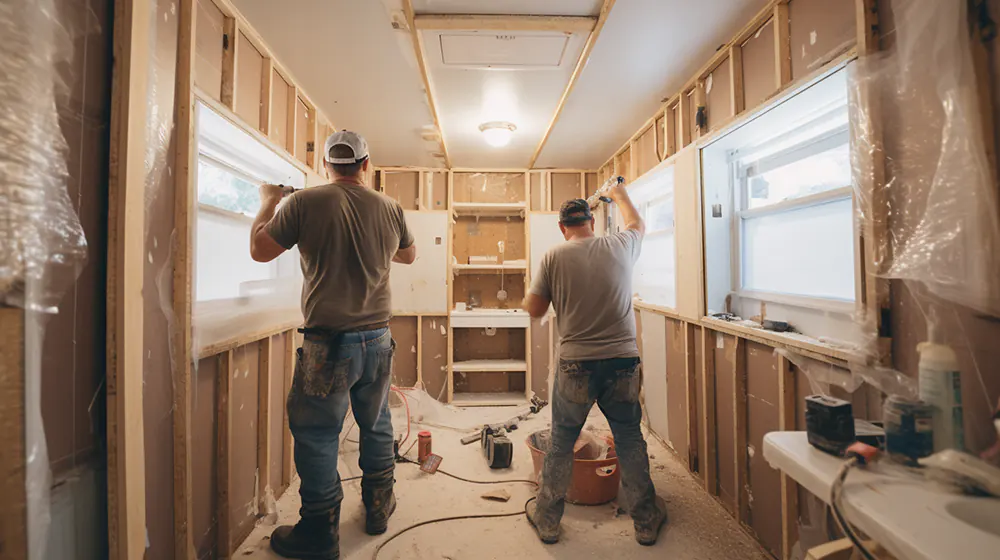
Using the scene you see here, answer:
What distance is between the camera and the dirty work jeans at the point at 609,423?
1597 millimetres

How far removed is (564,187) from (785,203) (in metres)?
2.25

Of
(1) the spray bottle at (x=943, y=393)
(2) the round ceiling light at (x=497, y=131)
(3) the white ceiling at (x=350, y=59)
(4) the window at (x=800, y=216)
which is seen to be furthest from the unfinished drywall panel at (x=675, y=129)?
(1) the spray bottle at (x=943, y=393)

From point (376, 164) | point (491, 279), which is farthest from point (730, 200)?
point (376, 164)

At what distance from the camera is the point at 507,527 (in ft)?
5.69

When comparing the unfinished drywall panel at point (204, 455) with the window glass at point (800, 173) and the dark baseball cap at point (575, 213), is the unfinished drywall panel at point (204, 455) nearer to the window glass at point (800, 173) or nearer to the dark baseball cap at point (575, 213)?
the dark baseball cap at point (575, 213)

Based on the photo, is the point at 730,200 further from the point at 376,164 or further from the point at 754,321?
the point at 376,164

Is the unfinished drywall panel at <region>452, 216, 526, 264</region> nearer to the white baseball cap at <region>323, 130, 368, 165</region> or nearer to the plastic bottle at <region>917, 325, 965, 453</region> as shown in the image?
the white baseball cap at <region>323, 130, 368, 165</region>

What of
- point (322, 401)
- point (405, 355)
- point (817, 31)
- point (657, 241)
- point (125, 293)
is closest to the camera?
point (125, 293)

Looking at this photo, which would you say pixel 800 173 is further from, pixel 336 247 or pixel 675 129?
pixel 336 247

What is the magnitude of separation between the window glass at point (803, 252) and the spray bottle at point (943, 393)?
1.72 ft

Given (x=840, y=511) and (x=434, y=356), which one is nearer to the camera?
(x=840, y=511)

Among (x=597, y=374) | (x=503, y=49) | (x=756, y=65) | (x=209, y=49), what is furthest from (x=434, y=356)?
(x=756, y=65)

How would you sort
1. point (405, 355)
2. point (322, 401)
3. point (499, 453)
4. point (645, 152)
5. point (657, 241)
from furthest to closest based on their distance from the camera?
point (405, 355), point (657, 241), point (645, 152), point (499, 453), point (322, 401)

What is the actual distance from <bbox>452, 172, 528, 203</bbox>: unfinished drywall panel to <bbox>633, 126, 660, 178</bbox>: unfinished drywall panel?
1207mm
